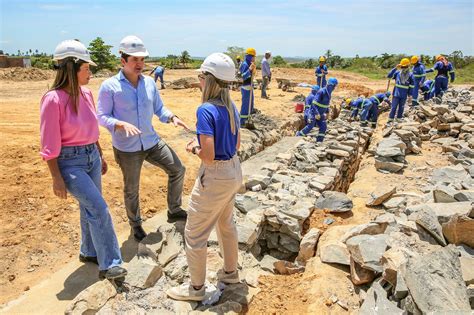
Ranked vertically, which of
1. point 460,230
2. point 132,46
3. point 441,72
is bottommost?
point 460,230

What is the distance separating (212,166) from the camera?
2598mm

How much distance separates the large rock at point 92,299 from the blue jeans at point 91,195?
0.57 ft

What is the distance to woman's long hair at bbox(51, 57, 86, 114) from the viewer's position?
9.22 feet

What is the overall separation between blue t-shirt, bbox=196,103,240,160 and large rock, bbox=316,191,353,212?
2.79 m

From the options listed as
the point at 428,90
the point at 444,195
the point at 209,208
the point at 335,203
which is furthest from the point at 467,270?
the point at 428,90

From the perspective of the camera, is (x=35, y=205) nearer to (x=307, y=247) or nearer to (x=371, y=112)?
(x=307, y=247)

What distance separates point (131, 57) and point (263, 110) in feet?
34.7

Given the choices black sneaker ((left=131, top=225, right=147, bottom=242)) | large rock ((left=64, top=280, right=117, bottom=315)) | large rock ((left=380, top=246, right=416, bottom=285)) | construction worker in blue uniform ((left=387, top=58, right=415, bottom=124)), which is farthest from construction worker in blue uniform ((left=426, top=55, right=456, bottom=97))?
large rock ((left=64, top=280, right=117, bottom=315))

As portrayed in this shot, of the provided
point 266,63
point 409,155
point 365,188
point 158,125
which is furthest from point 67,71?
point 266,63

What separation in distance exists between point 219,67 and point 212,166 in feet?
2.30

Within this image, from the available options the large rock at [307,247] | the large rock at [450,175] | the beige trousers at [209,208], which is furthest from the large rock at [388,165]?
the beige trousers at [209,208]

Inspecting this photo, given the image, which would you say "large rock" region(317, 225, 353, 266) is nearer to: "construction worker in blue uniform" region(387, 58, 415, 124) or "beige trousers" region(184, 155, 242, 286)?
"beige trousers" region(184, 155, 242, 286)

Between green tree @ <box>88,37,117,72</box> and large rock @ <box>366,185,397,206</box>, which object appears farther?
green tree @ <box>88,37,117,72</box>

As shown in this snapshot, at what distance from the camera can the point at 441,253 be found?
262 cm
